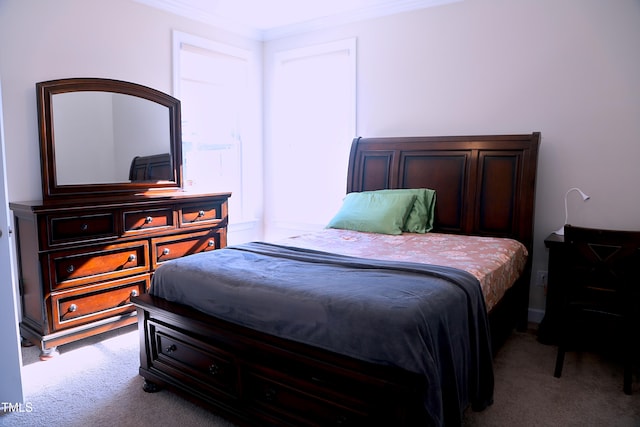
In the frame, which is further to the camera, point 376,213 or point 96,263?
point 376,213

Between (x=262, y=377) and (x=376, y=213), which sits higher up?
(x=376, y=213)

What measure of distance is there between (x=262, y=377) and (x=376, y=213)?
1.85m

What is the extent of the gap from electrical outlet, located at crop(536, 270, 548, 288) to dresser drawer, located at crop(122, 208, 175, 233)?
2.91 meters

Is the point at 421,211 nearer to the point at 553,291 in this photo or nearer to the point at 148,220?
the point at 553,291

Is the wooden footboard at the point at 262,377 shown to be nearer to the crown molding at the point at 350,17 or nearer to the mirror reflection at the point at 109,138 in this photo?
the mirror reflection at the point at 109,138

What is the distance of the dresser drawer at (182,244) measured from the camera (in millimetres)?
3410

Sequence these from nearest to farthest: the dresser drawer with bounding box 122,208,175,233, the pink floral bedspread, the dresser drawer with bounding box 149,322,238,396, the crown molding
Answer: the dresser drawer with bounding box 149,322,238,396 < the pink floral bedspread < the dresser drawer with bounding box 122,208,175,233 < the crown molding

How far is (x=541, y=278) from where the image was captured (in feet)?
11.3

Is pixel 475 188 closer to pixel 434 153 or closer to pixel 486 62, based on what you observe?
pixel 434 153

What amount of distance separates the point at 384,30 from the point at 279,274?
9.37 feet

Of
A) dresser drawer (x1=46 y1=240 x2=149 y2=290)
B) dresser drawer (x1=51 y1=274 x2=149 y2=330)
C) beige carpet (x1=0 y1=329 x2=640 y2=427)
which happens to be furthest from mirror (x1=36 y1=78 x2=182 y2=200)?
beige carpet (x1=0 y1=329 x2=640 y2=427)

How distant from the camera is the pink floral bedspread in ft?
7.97

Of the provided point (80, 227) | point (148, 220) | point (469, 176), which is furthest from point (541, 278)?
point (80, 227)

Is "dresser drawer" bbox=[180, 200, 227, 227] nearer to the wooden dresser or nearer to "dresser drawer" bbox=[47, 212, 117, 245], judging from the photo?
the wooden dresser
